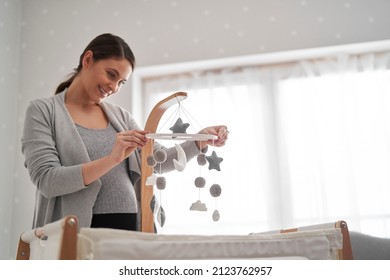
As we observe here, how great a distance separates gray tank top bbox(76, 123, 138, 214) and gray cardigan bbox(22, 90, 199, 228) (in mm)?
38

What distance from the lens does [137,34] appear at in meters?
2.48

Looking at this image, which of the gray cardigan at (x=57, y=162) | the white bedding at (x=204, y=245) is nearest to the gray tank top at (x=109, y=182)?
the gray cardigan at (x=57, y=162)

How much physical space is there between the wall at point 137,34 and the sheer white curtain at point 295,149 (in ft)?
0.62

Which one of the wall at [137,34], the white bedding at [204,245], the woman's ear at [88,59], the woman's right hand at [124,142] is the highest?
the wall at [137,34]

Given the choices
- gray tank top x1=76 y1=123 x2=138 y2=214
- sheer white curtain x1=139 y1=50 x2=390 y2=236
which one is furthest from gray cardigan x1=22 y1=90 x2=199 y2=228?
sheer white curtain x1=139 y1=50 x2=390 y2=236

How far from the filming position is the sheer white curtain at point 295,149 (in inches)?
90.4

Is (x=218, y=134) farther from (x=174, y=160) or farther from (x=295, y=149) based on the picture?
(x=295, y=149)

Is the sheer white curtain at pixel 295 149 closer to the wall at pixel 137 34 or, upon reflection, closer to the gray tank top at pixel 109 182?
the wall at pixel 137 34

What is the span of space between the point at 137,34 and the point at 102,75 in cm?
116

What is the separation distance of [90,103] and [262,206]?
1.23m

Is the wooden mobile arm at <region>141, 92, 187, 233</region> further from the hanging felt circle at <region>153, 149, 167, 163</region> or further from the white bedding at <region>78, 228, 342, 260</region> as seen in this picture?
the white bedding at <region>78, 228, 342, 260</region>

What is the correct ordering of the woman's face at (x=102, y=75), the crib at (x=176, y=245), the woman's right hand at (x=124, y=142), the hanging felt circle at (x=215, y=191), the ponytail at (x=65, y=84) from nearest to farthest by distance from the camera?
the crib at (x=176, y=245)
the woman's right hand at (x=124, y=142)
the hanging felt circle at (x=215, y=191)
the woman's face at (x=102, y=75)
the ponytail at (x=65, y=84)

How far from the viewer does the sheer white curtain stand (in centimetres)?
230
